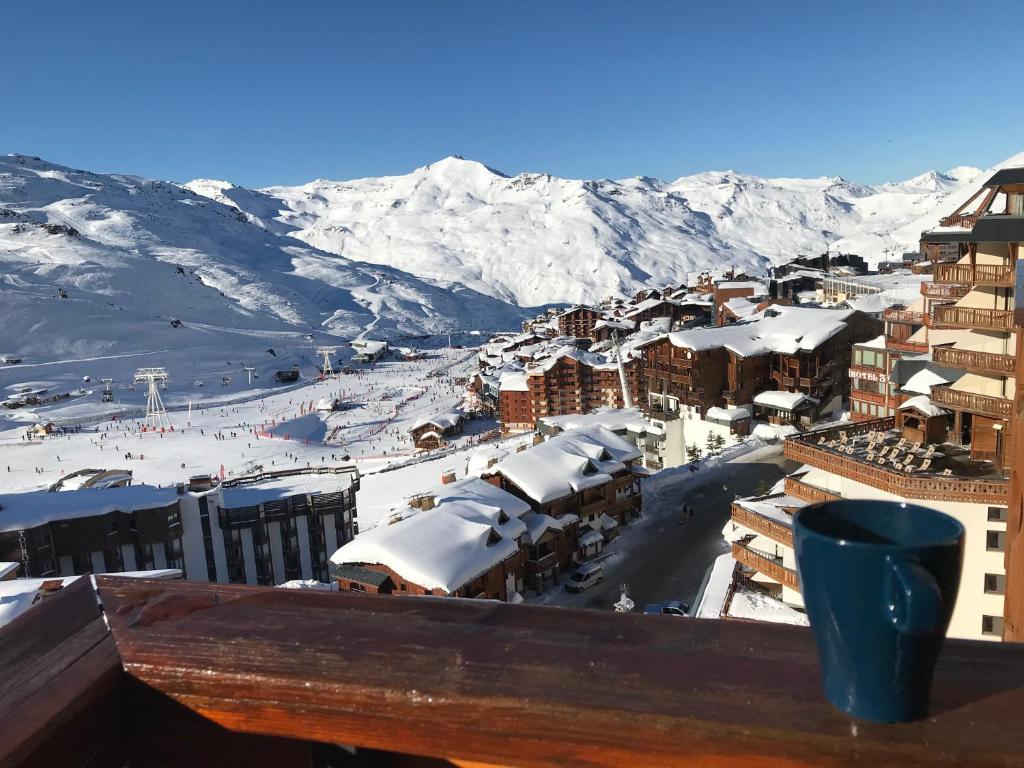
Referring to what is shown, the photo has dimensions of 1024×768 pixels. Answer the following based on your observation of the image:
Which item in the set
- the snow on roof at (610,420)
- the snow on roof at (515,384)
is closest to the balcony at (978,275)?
the snow on roof at (610,420)

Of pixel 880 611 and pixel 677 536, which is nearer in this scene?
pixel 880 611

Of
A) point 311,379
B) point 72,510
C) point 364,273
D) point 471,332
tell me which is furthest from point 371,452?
point 364,273

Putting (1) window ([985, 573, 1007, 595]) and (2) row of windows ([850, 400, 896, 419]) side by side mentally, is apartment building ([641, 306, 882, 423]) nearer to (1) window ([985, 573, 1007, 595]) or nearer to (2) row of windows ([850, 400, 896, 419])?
(2) row of windows ([850, 400, 896, 419])

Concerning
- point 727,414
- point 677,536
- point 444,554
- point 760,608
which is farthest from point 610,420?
point 760,608

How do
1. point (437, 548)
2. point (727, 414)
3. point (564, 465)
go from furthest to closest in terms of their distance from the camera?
point (727, 414) → point (564, 465) → point (437, 548)

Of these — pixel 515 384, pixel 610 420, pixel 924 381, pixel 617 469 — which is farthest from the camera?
pixel 515 384

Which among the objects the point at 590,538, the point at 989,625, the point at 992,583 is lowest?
the point at 590,538

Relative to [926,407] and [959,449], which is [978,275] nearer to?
[926,407]

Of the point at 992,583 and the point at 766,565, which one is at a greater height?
the point at 992,583
